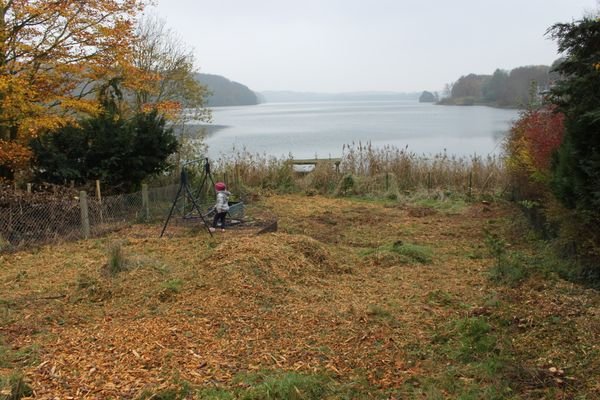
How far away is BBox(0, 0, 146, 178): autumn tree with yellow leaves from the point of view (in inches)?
431

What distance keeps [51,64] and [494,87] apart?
145ft

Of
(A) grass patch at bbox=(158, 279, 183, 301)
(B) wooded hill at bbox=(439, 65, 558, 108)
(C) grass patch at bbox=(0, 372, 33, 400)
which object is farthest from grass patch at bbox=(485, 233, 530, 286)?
(B) wooded hill at bbox=(439, 65, 558, 108)

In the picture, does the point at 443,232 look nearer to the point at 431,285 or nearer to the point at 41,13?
the point at 431,285

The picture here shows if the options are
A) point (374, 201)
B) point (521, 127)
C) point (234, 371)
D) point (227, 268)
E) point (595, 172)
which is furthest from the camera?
point (374, 201)

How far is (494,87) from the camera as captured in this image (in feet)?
160

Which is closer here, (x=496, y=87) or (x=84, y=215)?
(x=84, y=215)

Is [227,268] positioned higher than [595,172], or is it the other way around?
[595,172]

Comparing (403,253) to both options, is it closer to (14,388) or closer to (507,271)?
(507,271)

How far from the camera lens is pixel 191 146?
17.2 metres

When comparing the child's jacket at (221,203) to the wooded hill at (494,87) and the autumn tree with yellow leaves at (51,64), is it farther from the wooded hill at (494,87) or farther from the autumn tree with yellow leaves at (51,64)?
the wooded hill at (494,87)

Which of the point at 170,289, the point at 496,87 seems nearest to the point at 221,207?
the point at 170,289

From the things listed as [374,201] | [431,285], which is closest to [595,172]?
[431,285]

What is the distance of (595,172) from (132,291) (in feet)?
16.5

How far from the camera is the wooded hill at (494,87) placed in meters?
32.5
